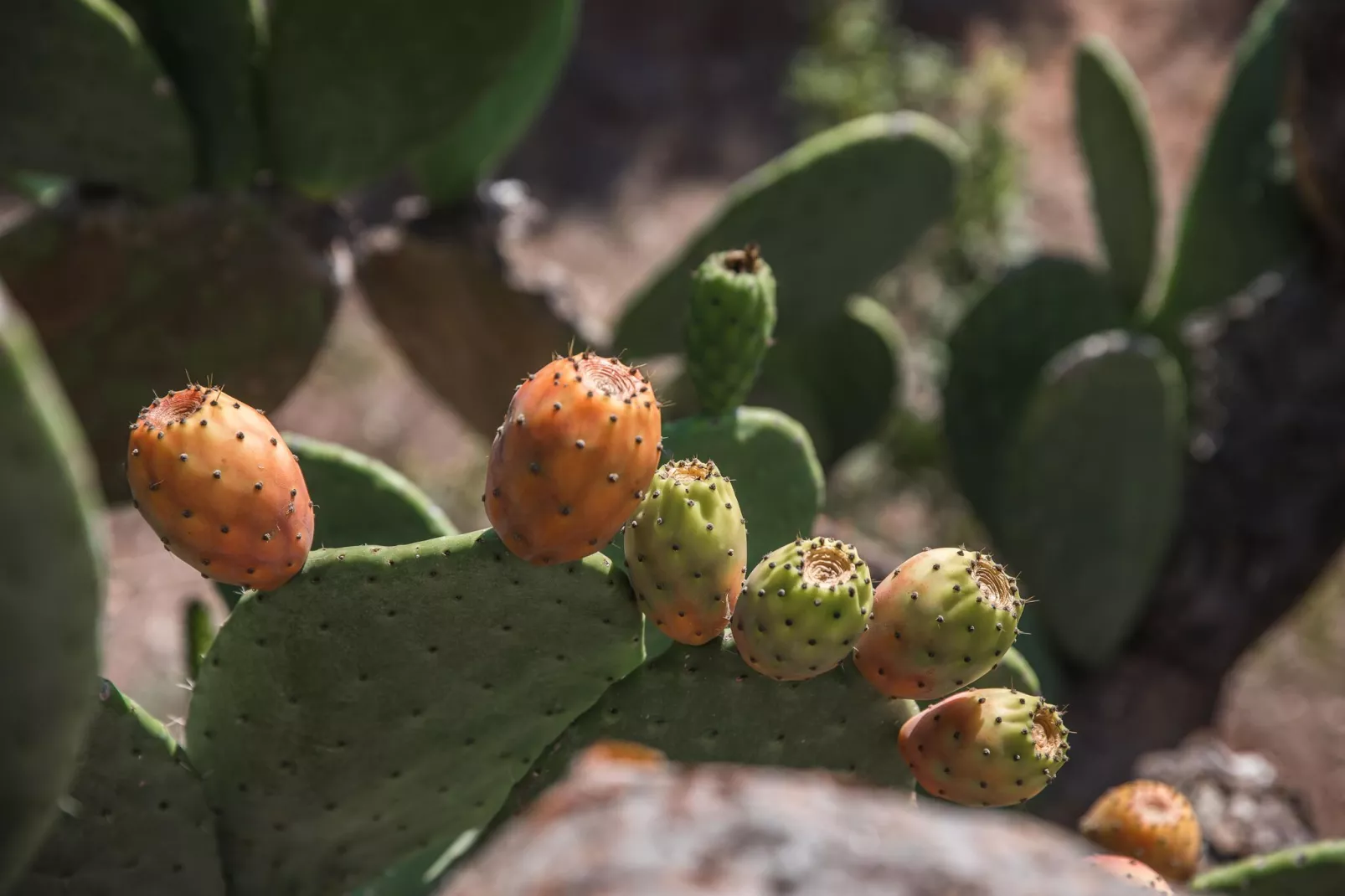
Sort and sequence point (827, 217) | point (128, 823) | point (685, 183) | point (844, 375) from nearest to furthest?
point (128, 823), point (827, 217), point (844, 375), point (685, 183)

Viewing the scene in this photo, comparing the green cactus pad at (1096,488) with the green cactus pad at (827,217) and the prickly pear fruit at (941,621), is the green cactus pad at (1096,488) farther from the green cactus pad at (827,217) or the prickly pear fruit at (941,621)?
the prickly pear fruit at (941,621)

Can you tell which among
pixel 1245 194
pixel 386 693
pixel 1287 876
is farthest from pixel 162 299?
pixel 1245 194

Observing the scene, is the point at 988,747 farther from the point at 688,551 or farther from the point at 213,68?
the point at 213,68

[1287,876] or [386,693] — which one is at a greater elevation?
[386,693]

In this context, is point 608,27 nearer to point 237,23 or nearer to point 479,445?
point 479,445

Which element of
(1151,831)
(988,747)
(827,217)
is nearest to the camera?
(988,747)

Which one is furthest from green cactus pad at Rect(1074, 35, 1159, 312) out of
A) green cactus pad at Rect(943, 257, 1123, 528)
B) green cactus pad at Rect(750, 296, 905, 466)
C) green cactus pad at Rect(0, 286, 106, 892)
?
green cactus pad at Rect(0, 286, 106, 892)

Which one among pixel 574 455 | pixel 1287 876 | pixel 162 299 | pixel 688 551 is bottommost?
pixel 1287 876
